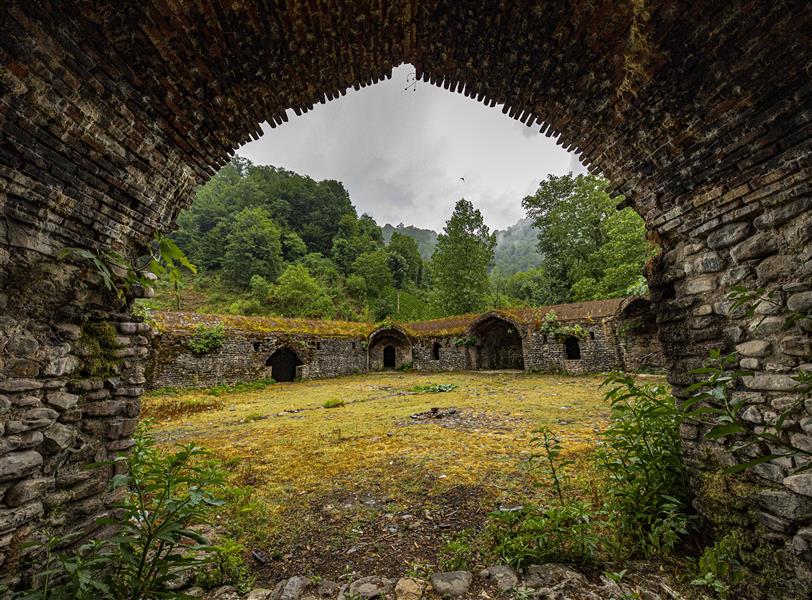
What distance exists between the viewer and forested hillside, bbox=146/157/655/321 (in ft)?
80.7

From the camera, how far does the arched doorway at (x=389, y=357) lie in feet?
74.8

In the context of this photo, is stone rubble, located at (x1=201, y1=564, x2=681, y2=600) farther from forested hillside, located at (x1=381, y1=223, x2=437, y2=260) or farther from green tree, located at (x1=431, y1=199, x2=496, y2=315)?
forested hillside, located at (x1=381, y1=223, x2=437, y2=260)

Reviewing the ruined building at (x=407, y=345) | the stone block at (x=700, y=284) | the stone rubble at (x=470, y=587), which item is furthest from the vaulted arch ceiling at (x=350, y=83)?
the ruined building at (x=407, y=345)

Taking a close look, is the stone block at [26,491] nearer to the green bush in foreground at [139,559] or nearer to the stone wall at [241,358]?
the green bush in foreground at [139,559]

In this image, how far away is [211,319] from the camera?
15109 millimetres

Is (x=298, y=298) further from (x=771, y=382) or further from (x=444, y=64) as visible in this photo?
(x=771, y=382)

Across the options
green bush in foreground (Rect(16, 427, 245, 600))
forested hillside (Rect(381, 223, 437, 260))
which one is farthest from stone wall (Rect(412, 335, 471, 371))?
forested hillside (Rect(381, 223, 437, 260))

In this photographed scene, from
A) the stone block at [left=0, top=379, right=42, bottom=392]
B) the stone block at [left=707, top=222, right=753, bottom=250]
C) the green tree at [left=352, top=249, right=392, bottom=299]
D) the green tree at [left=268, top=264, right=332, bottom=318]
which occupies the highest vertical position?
the green tree at [left=352, top=249, right=392, bottom=299]

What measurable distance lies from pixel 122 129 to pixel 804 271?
5.56 metres

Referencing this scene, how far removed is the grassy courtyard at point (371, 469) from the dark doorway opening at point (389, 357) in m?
12.7

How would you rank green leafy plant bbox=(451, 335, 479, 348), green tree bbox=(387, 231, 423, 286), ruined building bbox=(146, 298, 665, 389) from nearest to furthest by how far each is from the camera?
ruined building bbox=(146, 298, 665, 389)
green leafy plant bbox=(451, 335, 479, 348)
green tree bbox=(387, 231, 423, 286)

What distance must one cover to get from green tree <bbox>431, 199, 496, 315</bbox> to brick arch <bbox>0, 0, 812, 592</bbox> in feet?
84.4

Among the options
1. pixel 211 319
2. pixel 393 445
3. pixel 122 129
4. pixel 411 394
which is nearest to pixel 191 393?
pixel 211 319

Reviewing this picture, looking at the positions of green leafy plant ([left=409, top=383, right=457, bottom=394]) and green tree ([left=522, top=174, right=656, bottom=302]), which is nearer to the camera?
green leafy plant ([left=409, top=383, right=457, bottom=394])
